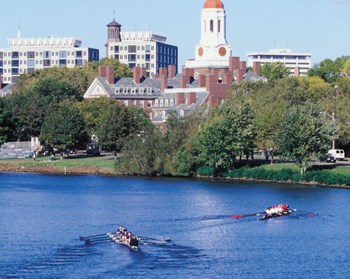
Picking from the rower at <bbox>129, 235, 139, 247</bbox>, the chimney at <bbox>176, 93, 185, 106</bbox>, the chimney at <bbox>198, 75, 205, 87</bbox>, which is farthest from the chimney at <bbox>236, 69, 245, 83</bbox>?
the rower at <bbox>129, 235, 139, 247</bbox>

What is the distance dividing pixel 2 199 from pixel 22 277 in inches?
1592

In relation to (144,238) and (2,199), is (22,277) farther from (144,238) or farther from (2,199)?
(2,199)

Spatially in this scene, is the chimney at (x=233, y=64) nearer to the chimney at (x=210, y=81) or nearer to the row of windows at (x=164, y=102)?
the chimney at (x=210, y=81)

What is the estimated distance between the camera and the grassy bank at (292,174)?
360ft

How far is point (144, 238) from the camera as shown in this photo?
242 ft

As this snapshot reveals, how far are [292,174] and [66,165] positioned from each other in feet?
108

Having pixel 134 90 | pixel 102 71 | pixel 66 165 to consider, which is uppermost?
pixel 102 71

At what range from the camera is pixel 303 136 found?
4471 inches

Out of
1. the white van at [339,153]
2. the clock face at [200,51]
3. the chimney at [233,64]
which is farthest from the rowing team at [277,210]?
the clock face at [200,51]

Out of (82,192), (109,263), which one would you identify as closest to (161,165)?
(82,192)

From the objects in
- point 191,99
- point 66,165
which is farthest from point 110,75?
point 66,165

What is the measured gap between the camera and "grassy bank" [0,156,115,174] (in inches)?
5212

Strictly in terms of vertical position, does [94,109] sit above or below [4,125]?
above

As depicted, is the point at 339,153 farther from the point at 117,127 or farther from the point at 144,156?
the point at 117,127
